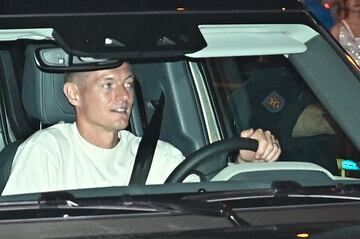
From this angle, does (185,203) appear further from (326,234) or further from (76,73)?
(76,73)

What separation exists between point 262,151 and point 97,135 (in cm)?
69

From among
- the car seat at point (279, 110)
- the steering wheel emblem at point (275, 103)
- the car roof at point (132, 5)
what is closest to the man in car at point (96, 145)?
the car roof at point (132, 5)

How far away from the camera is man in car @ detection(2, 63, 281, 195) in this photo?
14.6ft

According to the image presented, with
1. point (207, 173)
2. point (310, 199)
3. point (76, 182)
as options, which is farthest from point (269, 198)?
point (76, 182)

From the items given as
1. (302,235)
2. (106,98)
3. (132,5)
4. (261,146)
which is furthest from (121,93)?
(302,235)

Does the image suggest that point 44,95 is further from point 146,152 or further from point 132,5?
point 132,5

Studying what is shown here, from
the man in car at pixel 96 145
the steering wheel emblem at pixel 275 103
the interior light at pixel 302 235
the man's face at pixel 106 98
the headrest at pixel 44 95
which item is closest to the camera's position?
the interior light at pixel 302 235

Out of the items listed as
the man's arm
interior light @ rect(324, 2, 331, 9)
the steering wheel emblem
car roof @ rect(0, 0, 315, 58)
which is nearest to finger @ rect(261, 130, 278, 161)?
car roof @ rect(0, 0, 315, 58)

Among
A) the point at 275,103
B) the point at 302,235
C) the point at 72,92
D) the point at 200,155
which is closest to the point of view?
the point at 302,235

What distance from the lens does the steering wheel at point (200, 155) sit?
425 cm

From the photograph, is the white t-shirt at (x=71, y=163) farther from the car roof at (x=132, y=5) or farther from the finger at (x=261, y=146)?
the car roof at (x=132, y=5)

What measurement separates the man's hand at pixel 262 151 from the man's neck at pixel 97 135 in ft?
1.83

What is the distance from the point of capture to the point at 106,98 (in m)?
4.64

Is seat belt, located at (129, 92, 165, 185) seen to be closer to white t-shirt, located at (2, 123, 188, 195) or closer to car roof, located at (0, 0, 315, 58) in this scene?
white t-shirt, located at (2, 123, 188, 195)
